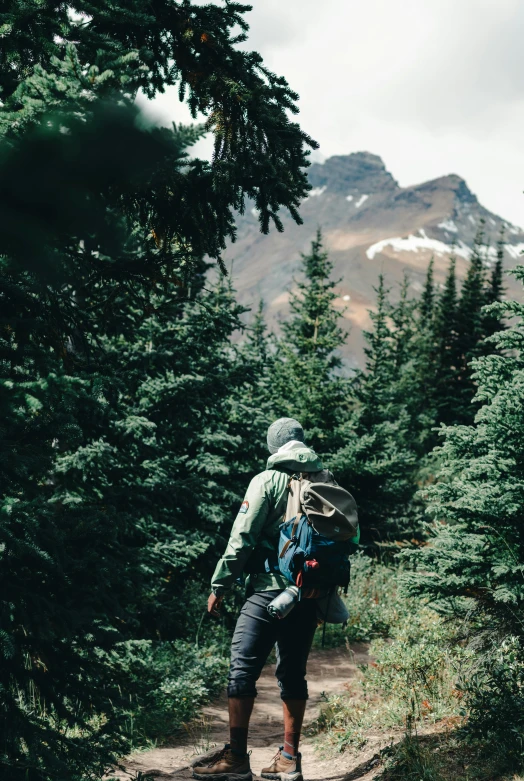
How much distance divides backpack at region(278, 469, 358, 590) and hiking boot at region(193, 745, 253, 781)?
1.21 meters

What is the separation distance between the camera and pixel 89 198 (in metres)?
3.22

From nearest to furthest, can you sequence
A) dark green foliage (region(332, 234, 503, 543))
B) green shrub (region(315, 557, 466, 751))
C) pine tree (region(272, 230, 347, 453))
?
green shrub (region(315, 557, 466, 751)) < pine tree (region(272, 230, 347, 453)) < dark green foliage (region(332, 234, 503, 543))

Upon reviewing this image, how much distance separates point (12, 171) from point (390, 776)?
4355 millimetres

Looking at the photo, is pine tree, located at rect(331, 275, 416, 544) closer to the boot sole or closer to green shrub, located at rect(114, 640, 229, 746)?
green shrub, located at rect(114, 640, 229, 746)

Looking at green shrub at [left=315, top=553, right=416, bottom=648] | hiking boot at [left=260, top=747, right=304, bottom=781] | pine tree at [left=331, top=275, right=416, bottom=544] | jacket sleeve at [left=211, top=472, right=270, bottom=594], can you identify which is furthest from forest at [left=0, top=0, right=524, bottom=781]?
pine tree at [left=331, top=275, right=416, bottom=544]

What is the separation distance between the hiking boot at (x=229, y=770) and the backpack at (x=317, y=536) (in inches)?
47.7

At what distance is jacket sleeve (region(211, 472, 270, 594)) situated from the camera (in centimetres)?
411

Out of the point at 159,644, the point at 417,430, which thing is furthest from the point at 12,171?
the point at 417,430

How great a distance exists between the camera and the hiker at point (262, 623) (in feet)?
13.5

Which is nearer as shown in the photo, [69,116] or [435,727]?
[69,116]

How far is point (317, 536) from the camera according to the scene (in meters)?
4.02

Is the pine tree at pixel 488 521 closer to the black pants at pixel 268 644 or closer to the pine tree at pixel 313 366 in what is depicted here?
the black pants at pixel 268 644

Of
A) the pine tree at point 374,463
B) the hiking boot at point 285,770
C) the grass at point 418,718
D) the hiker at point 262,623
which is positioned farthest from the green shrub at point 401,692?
the pine tree at point 374,463

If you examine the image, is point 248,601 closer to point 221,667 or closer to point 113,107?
point 113,107
